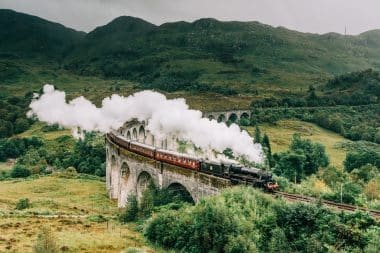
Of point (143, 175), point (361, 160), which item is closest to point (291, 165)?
point (361, 160)

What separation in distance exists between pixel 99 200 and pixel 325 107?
82.2m

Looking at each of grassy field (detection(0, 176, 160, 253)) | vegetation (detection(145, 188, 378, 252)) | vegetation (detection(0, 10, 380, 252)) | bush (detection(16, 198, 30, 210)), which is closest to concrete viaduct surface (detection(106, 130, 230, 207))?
vegetation (detection(0, 10, 380, 252))

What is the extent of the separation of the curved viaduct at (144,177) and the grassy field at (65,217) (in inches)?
108

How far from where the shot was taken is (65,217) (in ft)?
156

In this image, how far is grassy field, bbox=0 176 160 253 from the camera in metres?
35.9

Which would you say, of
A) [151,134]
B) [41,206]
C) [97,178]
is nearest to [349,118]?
[151,134]

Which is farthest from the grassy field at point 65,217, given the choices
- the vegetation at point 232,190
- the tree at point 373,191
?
the tree at point 373,191

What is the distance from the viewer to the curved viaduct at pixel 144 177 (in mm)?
38750

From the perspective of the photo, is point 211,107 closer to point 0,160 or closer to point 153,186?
point 0,160

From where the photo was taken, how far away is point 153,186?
46.4 metres

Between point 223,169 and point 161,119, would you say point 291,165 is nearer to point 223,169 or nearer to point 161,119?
point 161,119

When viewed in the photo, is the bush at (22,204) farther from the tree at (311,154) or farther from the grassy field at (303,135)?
the grassy field at (303,135)

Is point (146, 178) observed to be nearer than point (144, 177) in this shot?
Yes

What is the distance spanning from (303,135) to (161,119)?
4760 centimetres
